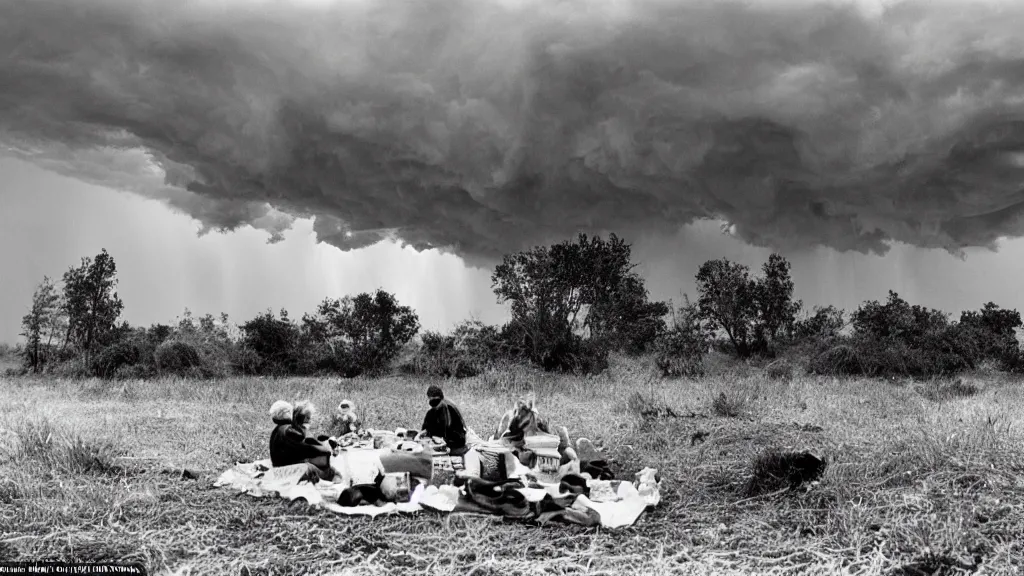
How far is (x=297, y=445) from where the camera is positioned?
22.6 feet

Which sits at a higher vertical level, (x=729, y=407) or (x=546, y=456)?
(x=729, y=407)

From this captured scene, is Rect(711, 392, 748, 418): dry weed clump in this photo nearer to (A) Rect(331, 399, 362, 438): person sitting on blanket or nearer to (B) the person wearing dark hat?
(B) the person wearing dark hat

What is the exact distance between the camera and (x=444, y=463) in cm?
780

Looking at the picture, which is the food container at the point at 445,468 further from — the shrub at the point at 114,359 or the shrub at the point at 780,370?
the shrub at the point at 114,359

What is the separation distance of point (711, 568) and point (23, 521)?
5.71 m

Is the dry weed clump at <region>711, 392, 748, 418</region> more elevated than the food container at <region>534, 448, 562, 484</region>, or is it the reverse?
the dry weed clump at <region>711, 392, 748, 418</region>

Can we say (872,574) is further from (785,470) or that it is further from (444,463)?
(444,463)

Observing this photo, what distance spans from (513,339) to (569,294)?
2.48m

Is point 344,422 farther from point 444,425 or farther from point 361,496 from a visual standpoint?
point 361,496

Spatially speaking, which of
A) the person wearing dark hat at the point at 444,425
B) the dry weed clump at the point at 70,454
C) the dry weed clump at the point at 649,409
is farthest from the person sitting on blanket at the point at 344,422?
the dry weed clump at the point at 649,409

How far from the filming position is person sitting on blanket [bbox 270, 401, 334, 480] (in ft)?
22.7

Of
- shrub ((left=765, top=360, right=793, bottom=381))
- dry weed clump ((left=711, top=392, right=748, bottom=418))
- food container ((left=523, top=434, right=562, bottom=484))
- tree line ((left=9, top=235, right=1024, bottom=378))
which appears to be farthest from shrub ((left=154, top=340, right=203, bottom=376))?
shrub ((left=765, top=360, right=793, bottom=381))

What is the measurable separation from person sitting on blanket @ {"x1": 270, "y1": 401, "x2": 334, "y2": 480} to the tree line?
42.3ft

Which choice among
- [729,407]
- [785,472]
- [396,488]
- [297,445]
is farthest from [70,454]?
[729,407]
